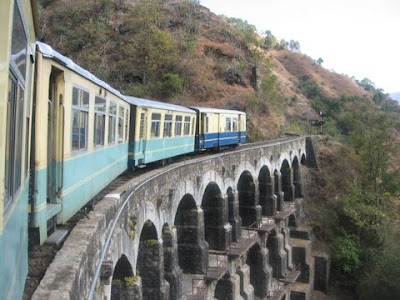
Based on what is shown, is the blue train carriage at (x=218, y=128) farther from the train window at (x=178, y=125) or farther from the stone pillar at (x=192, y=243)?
the stone pillar at (x=192, y=243)

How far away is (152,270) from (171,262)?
103 centimetres

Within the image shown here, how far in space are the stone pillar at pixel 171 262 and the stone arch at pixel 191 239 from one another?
6.77ft

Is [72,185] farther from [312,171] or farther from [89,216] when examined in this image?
[312,171]

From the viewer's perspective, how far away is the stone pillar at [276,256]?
819 inches

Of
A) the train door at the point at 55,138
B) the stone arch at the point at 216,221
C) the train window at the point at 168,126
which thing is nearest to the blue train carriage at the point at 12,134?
the train door at the point at 55,138

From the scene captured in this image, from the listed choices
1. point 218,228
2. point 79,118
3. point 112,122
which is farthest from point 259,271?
point 79,118

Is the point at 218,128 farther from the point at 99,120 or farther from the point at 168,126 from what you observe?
the point at 99,120

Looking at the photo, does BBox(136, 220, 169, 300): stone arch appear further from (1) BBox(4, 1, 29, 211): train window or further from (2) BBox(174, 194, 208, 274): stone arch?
(1) BBox(4, 1, 29, 211): train window

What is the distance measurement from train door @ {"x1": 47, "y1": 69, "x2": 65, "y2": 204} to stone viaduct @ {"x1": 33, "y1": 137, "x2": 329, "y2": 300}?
58cm

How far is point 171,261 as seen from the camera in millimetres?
9789

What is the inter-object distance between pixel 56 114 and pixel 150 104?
7.73 metres

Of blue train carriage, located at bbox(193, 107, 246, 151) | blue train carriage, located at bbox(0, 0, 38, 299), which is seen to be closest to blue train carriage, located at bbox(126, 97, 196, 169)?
blue train carriage, located at bbox(193, 107, 246, 151)

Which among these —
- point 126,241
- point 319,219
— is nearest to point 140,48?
point 319,219

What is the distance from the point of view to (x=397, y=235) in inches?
969
